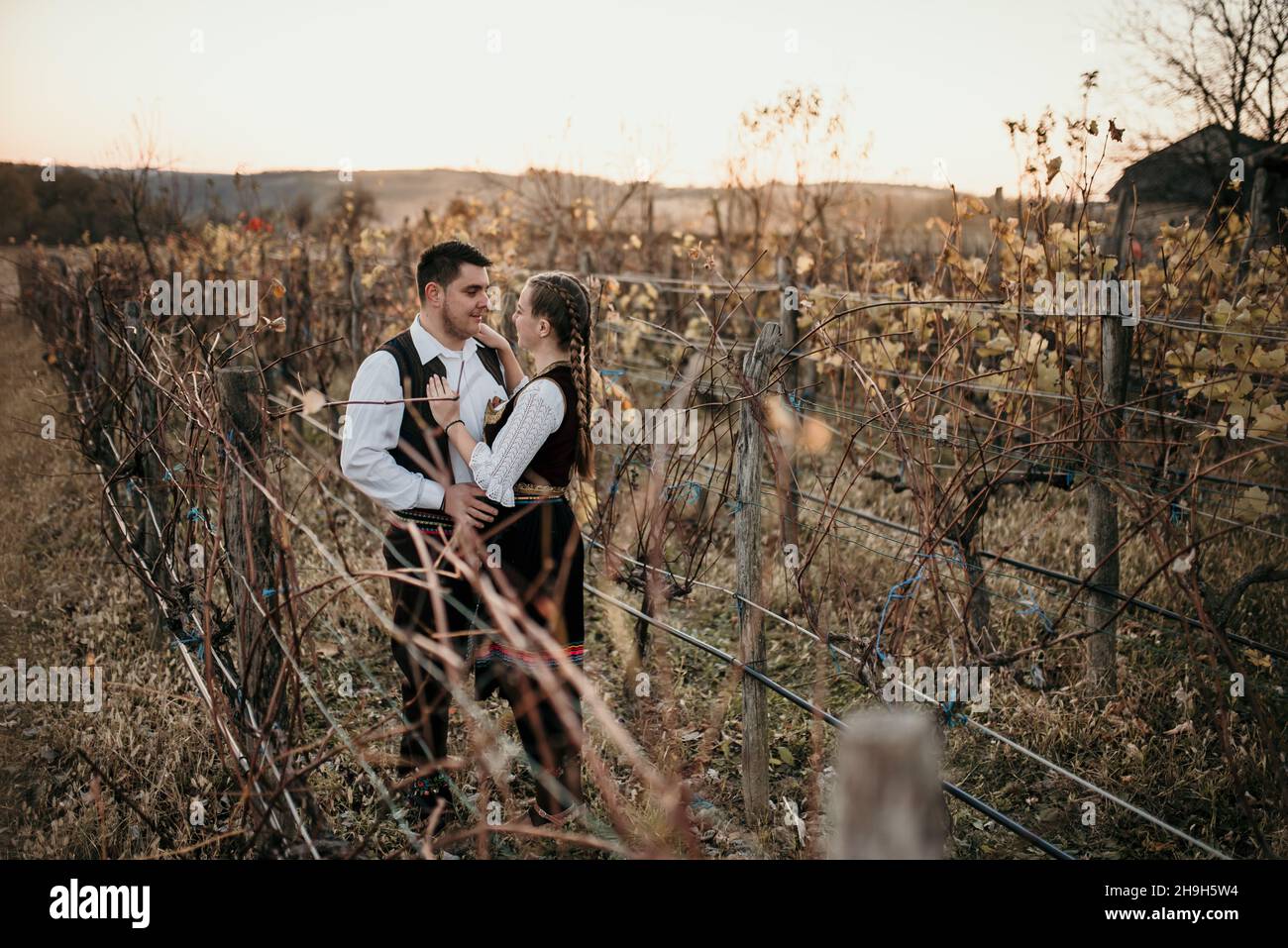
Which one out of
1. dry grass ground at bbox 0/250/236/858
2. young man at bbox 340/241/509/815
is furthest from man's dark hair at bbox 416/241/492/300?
dry grass ground at bbox 0/250/236/858

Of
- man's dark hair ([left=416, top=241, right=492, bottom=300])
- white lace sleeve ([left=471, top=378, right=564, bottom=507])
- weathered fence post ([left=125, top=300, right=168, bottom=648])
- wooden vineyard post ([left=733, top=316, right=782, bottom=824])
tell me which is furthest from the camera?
weathered fence post ([left=125, top=300, right=168, bottom=648])

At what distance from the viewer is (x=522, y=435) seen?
2551 mm

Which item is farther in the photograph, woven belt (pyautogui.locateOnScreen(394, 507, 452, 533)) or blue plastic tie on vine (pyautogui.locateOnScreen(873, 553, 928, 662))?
woven belt (pyautogui.locateOnScreen(394, 507, 452, 533))

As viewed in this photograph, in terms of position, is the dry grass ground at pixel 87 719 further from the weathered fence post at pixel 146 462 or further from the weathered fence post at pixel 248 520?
the weathered fence post at pixel 146 462

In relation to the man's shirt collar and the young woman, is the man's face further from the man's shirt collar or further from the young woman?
the young woman

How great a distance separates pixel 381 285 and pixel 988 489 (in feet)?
28.4

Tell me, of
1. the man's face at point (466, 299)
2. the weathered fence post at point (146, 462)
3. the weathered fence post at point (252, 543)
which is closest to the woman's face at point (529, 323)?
the man's face at point (466, 299)

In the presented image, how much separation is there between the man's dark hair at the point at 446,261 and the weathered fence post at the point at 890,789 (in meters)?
2.26

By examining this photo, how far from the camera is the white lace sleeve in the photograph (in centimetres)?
255

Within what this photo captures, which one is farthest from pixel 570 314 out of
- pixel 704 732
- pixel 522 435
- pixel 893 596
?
pixel 704 732

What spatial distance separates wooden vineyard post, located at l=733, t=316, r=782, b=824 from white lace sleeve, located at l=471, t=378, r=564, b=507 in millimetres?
827

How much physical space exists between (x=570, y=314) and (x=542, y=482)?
1.72 ft

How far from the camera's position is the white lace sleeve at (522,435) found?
2.55m
